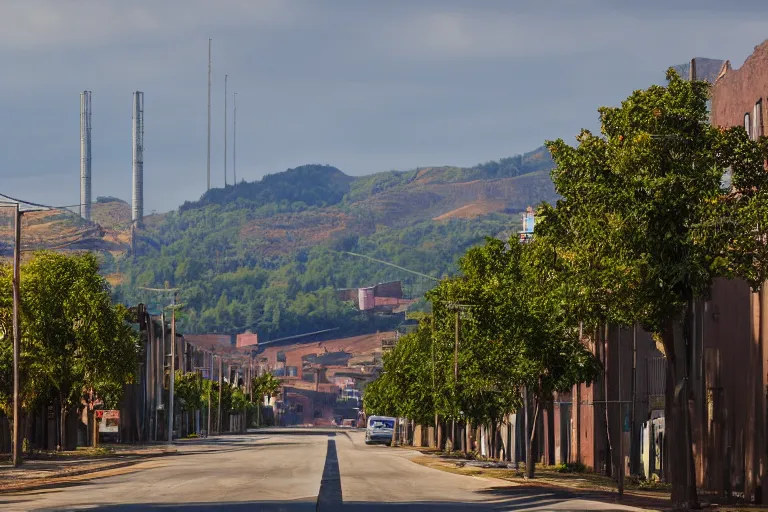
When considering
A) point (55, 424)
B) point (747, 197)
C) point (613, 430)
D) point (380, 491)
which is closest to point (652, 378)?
point (613, 430)

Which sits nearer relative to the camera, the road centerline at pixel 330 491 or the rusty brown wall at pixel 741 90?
the road centerline at pixel 330 491

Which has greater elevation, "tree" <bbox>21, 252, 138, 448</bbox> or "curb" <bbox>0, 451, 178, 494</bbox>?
"tree" <bbox>21, 252, 138, 448</bbox>

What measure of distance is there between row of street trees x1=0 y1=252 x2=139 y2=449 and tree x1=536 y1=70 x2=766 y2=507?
4169 centimetres

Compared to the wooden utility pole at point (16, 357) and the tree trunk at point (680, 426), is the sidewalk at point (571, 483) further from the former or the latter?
the wooden utility pole at point (16, 357)

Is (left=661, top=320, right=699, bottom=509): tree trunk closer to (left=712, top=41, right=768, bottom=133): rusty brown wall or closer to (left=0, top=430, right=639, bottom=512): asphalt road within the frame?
(left=0, top=430, right=639, bottom=512): asphalt road

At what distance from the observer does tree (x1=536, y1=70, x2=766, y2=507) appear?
114 feet

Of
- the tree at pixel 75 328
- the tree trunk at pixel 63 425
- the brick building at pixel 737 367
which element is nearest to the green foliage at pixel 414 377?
the tree trunk at pixel 63 425

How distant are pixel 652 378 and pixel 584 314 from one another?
2328 centimetres

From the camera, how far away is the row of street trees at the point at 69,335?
73062mm

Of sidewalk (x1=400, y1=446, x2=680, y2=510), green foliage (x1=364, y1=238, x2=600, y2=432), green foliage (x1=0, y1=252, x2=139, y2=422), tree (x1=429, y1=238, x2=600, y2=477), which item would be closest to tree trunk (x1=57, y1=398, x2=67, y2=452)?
green foliage (x1=0, y1=252, x2=139, y2=422)

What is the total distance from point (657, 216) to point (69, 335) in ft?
161

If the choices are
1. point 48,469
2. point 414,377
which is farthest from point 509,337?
point 414,377

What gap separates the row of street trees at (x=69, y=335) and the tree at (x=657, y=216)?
41691mm

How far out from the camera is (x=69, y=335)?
77375 mm
